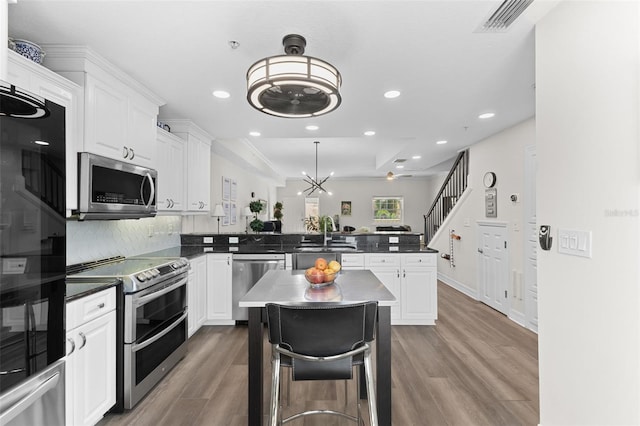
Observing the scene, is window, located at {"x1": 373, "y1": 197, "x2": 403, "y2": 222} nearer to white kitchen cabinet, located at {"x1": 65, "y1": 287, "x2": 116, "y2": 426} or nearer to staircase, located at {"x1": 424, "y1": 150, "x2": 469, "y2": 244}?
staircase, located at {"x1": 424, "y1": 150, "x2": 469, "y2": 244}

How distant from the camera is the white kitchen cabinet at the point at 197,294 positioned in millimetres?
3441

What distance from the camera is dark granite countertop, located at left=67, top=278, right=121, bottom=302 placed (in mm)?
1796

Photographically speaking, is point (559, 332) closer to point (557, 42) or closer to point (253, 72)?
point (557, 42)

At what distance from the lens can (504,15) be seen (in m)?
1.81

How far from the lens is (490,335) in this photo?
357 cm

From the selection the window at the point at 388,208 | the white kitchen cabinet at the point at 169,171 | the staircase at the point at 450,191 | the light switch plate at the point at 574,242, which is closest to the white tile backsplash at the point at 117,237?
the white kitchen cabinet at the point at 169,171

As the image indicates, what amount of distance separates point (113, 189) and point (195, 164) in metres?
1.66

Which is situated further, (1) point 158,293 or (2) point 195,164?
(2) point 195,164

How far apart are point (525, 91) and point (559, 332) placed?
88.6 inches

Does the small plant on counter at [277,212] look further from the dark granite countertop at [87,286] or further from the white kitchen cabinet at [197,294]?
the dark granite countertop at [87,286]

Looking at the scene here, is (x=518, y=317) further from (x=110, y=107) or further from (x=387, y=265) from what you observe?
(x=110, y=107)

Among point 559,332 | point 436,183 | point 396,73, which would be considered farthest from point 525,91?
point 436,183

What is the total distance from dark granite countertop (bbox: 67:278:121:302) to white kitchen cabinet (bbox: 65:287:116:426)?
0.03 m

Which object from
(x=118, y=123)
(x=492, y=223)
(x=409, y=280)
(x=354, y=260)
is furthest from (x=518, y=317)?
(x=118, y=123)
